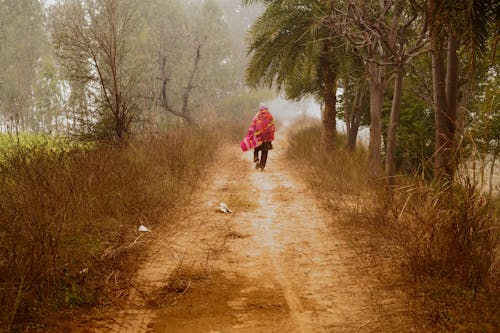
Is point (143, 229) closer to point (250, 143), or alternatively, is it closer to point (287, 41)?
point (250, 143)

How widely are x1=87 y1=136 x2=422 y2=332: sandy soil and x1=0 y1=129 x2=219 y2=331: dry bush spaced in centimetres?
36

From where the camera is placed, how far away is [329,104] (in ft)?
40.5

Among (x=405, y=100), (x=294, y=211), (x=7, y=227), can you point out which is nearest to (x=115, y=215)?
(x=7, y=227)

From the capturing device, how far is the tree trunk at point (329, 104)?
12117 mm

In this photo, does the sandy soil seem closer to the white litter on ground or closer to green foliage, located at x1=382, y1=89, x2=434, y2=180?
the white litter on ground

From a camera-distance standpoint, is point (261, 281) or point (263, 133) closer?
point (261, 281)

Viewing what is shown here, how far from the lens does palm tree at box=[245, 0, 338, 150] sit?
442 inches

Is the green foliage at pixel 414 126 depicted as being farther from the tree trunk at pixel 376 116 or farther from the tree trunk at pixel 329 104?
the tree trunk at pixel 376 116

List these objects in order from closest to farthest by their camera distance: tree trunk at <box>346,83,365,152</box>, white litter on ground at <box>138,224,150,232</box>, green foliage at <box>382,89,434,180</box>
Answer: white litter on ground at <box>138,224,150,232</box>
green foliage at <box>382,89,434,180</box>
tree trunk at <box>346,83,365,152</box>

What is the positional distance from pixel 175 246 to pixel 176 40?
2317 cm

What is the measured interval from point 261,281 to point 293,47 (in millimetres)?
8751

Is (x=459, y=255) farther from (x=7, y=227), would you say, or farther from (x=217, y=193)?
(x=217, y=193)

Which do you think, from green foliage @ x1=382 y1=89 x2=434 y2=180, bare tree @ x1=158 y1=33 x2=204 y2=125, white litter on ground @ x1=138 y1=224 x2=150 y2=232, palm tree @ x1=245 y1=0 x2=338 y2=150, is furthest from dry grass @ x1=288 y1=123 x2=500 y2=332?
bare tree @ x1=158 y1=33 x2=204 y2=125

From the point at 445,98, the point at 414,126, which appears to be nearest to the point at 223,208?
the point at 445,98
